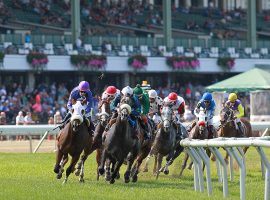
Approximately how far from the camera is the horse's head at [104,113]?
1755 centimetres

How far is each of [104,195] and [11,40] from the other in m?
27.7

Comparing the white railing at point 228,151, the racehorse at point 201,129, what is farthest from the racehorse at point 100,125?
the white railing at point 228,151

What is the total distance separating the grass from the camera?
12.9 metres

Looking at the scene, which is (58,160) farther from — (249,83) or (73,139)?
(249,83)

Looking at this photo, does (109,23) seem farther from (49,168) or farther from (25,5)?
(49,168)

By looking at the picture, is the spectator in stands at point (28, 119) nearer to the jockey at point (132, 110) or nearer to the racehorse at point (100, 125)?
the racehorse at point (100, 125)

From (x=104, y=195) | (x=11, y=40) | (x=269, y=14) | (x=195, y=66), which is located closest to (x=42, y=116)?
(x=11, y=40)

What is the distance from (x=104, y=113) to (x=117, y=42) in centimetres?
2862

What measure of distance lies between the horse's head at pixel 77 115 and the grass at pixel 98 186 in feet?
2.77

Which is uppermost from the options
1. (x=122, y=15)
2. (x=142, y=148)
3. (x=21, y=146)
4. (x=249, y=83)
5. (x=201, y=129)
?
(x=122, y=15)

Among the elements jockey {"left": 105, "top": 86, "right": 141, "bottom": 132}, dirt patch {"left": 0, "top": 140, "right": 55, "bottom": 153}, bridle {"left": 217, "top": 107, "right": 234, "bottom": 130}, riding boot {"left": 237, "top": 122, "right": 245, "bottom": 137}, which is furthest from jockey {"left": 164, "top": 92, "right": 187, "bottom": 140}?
dirt patch {"left": 0, "top": 140, "right": 55, "bottom": 153}

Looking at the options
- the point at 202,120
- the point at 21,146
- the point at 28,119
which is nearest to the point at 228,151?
the point at 202,120

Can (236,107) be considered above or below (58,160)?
above

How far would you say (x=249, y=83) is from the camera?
3409cm
